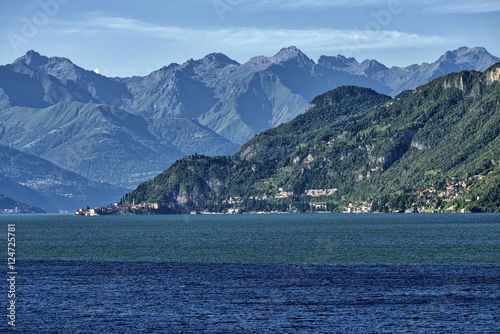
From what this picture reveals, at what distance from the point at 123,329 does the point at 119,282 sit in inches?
1744

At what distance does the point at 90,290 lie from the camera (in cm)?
11806

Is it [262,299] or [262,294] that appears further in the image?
[262,294]

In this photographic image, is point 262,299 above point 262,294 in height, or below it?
below

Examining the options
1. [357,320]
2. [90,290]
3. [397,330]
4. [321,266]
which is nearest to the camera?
[397,330]

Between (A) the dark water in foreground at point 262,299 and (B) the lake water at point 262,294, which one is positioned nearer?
(A) the dark water in foreground at point 262,299

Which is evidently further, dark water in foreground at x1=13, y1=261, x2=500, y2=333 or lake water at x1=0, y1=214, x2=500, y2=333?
lake water at x1=0, y1=214, x2=500, y2=333

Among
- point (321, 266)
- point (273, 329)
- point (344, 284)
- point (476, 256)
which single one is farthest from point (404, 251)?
point (273, 329)

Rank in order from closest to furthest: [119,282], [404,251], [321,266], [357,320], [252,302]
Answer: [357,320], [252,302], [119,282], [321,266], [404,251]

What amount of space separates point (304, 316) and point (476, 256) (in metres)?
92.5

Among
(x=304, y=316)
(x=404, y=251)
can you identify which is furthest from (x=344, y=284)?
(x=404, y=251)

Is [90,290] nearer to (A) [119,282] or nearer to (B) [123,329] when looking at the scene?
(A) [119,282]

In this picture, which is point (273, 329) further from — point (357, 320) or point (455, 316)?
point (455, 316)

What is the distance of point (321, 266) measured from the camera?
510 feet

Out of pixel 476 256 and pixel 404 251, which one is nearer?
pixel 476 256
